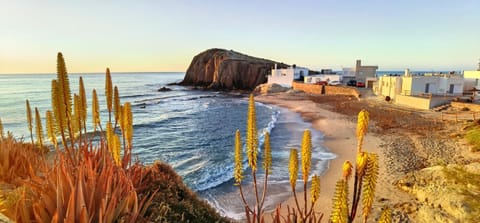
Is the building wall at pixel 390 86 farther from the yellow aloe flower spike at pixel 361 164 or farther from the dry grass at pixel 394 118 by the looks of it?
the yellow aloe flower spike at pixel 361 164

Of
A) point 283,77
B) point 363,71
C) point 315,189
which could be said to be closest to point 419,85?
point 363,71

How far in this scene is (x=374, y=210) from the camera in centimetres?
863

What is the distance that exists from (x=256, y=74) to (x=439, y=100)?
165 feet

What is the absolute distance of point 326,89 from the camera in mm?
48406

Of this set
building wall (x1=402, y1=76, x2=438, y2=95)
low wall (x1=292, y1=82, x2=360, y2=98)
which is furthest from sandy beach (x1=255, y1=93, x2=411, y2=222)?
low wall (x1=292, y1=82, x2=360, y2=98)

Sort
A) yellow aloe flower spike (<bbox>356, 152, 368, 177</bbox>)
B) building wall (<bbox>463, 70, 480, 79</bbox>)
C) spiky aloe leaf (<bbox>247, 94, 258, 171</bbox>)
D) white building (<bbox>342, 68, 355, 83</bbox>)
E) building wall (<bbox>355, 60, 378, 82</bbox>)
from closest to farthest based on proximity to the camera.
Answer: yellow aloe flower spike (<bbox>356, 152, 368, 177</bbox>) → spiky aloe leaf (<bbox>247, 94, 258, 171</bbox>) → building wall (<bbox>463, 70, 480, 79</bbox>) → building wall (<bbox>355, 60, 378, 82</bbox>) → white building (<bbox>342, 68, 355, 83</bbox>)

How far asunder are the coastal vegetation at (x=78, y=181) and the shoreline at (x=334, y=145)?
142 inches

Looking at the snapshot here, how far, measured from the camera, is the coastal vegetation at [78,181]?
2494mm

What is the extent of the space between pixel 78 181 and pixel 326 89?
4885 centimetres

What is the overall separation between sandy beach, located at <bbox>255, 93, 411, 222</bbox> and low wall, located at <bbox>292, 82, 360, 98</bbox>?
9.66 m

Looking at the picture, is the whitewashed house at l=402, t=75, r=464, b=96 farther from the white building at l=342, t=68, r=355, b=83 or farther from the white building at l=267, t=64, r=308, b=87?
the white building at l=267, t=64, r=308, b=87

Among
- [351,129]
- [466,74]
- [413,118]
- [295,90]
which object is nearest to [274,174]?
[351,129]

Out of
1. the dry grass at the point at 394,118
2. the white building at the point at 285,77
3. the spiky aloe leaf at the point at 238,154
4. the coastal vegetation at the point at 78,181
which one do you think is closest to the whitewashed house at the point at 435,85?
the dry grass at the point at 394,118

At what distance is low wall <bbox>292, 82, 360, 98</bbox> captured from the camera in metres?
43.3
